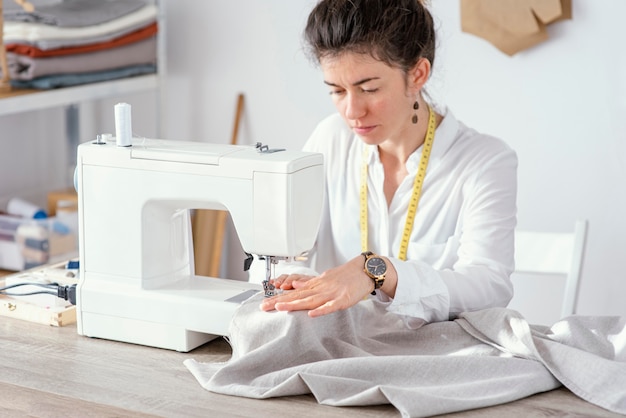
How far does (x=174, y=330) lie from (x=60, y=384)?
0.23m

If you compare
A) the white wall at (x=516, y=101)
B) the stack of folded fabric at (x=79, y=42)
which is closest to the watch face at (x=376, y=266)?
the white wall at (x=516, y=101)

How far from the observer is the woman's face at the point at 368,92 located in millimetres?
1965

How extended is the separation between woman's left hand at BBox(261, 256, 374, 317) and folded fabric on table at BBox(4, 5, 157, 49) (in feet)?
5.35

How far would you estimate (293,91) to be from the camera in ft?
11.6

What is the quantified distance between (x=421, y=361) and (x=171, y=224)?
54 centimetres

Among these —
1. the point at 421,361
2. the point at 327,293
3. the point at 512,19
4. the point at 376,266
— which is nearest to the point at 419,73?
the point at 376,266

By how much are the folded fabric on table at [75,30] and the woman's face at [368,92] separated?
1290 mm

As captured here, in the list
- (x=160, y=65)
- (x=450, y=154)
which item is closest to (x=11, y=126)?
(x=160, y=65)

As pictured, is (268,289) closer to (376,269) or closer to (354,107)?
(376,269)

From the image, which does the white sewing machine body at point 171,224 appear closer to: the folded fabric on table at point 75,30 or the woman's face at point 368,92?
the woman's face at point 368,92

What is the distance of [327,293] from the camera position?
5.31 ft

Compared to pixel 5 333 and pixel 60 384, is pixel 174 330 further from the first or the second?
pixel 5 333

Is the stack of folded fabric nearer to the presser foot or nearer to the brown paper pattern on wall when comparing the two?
the brown paper pattern on wall

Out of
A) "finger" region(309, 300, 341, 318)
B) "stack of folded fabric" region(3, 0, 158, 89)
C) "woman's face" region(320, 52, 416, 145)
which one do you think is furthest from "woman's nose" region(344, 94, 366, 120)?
"stack of folded fabric" region(3, 0, 158, 89)
